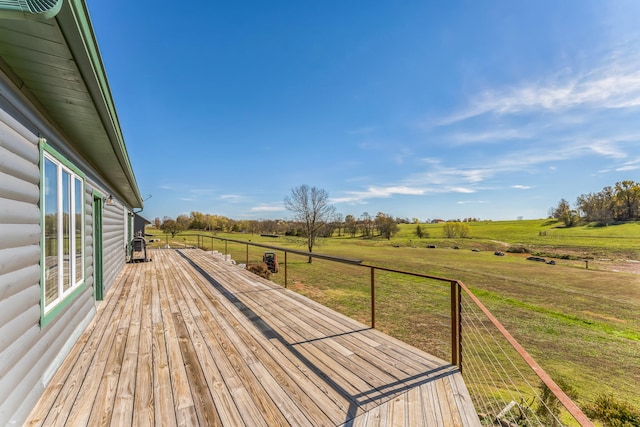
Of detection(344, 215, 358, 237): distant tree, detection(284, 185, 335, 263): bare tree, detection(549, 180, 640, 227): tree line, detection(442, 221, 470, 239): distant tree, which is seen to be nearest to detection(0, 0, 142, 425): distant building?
detection(284, 185, 335, 263): bare tree

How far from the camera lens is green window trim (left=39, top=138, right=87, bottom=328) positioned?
1895mm

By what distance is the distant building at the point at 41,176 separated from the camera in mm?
1238

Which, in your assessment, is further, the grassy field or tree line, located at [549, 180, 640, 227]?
tree line, located at [549, 180, 640, 227]

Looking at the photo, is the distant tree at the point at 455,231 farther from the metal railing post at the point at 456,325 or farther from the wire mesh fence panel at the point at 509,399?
the metal railing post at the point at 456,325

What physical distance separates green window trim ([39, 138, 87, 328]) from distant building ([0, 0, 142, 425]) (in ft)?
0.04

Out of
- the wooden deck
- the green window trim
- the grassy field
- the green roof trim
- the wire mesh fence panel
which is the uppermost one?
the green roof trim

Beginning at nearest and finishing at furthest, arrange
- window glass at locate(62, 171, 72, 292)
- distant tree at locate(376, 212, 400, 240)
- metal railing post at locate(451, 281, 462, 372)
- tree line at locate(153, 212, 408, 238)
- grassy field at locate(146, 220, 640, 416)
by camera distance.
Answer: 1. metal railing post at locate(451, 281, 462, 372)
2. window glass at locate(62, 171, 72, 292)
3. grassy field at locate(146, 220, 640, 416)
4. tree line at locate(153, 212, 408, 238)
5. distant tree at locate(376, 212, 400, 240)

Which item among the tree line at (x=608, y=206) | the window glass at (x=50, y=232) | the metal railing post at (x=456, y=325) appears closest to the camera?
the window glass at (x=50, y=232)

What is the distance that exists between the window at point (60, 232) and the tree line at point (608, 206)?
195 ft

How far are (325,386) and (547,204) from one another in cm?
6999

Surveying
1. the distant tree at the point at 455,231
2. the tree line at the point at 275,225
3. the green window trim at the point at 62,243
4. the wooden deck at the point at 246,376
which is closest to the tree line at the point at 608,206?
the distant tree at the point at 455,231

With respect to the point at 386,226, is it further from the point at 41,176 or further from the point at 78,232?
the point at 41,176

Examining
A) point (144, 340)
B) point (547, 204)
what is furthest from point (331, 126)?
point (547, 204)

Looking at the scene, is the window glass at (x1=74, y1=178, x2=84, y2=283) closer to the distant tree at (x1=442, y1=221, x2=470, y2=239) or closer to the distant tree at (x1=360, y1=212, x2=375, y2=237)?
the distant tree at (x1=360, y1=212, x2=375, y2=237)
